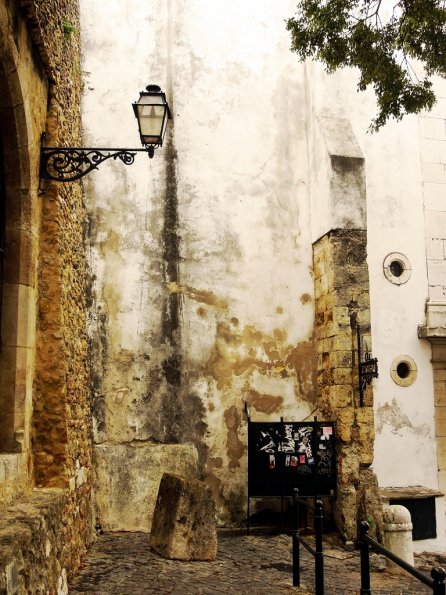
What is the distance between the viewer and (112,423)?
27.7 feet

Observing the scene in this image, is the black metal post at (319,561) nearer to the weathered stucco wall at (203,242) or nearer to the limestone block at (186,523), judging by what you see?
the limestone block at (186,523)

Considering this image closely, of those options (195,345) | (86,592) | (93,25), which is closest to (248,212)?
(195,345)

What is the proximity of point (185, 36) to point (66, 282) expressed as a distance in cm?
515

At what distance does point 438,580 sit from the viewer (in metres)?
3.04

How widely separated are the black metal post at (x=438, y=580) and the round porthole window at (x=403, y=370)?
21.7 feet

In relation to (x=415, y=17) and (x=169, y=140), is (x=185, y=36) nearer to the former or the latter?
(x=169, y=140)

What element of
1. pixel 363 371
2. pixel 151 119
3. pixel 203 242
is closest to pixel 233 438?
pixel 363 371

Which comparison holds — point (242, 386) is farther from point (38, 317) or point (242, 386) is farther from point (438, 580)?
point (438, 580)

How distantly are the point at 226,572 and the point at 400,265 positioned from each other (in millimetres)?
5549

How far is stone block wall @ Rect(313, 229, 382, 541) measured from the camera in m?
8.18

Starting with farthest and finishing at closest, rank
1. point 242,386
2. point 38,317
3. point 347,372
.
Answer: point 242,386 < point 347,372 < point 38,317

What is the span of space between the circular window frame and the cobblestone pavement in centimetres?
409

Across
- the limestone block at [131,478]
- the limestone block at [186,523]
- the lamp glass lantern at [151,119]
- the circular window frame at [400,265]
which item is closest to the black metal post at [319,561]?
the limestone block at [186,523]

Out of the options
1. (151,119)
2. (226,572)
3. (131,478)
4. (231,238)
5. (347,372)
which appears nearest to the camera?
(151,119)
